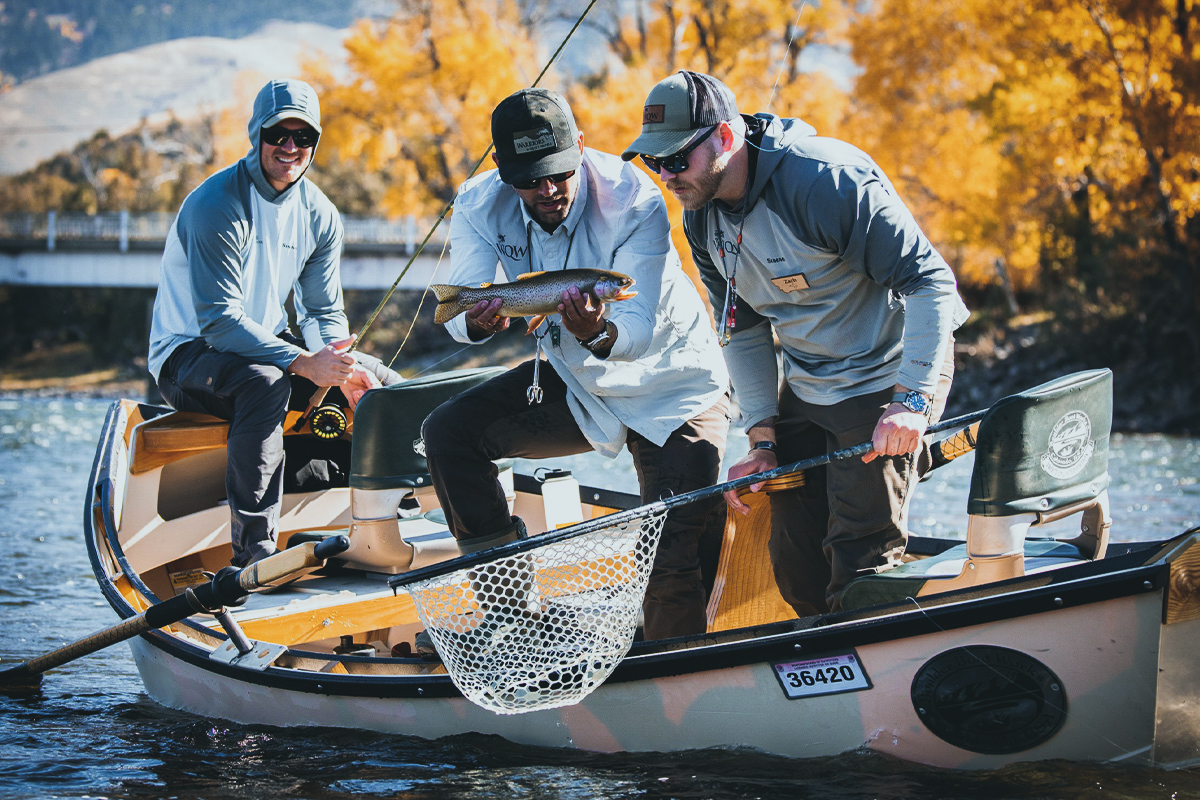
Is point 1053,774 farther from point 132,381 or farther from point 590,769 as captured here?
point 132,381

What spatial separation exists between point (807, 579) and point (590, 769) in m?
1.00

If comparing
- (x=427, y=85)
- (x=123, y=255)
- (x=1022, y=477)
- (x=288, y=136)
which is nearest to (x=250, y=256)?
(x=288, y=136)

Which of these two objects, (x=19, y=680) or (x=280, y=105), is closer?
(x=280, y=105)

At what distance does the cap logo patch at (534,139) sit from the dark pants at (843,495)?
3.89 ft

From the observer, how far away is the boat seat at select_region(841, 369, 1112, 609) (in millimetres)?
3105

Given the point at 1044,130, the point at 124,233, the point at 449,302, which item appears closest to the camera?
the point at 449,302

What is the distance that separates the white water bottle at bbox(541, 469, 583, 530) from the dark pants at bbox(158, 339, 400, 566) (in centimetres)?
121

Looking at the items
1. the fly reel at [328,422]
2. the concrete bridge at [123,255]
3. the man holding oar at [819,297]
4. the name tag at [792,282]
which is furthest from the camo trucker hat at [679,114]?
the concrete bridge at [123,255]

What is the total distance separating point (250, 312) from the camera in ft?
17.0

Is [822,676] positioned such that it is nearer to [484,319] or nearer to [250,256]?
[484,319]

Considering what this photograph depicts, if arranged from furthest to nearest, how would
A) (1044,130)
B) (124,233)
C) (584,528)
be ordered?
1. (124,233)
2. (1044,130)
3. (584,528)

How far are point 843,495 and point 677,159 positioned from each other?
113 cm

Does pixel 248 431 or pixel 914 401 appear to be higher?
pixel 914 401

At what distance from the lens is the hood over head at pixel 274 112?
4816mm
